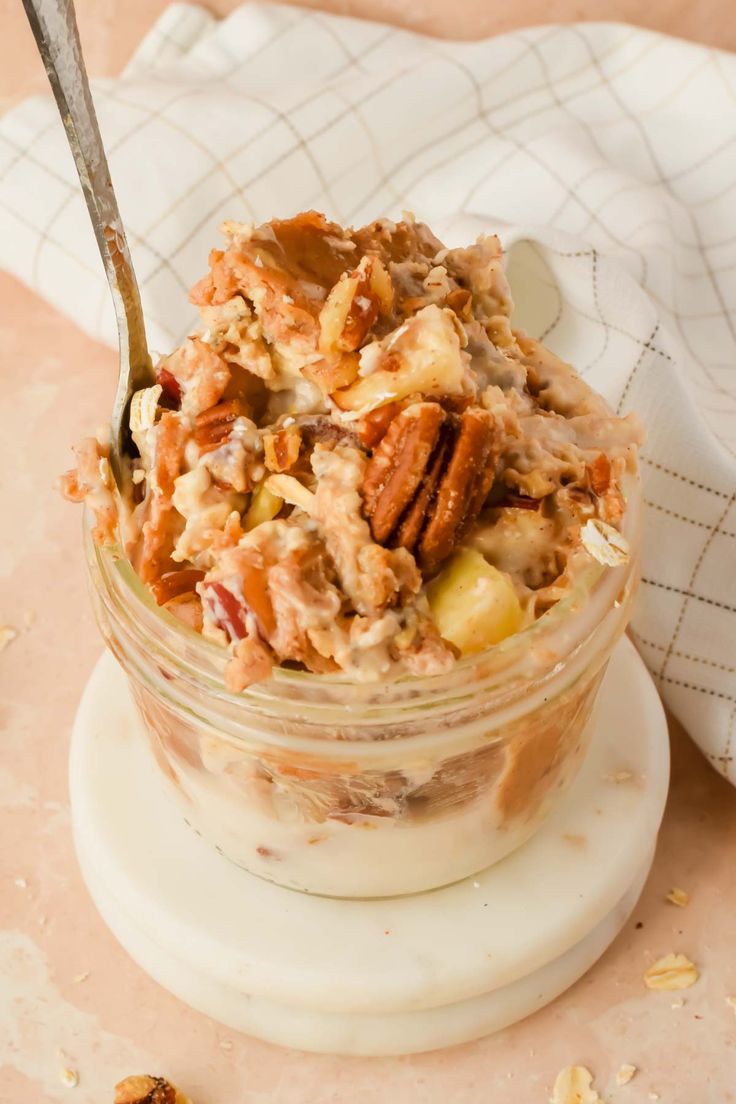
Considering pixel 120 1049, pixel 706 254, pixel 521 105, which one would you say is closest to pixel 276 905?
pixel 120 1049

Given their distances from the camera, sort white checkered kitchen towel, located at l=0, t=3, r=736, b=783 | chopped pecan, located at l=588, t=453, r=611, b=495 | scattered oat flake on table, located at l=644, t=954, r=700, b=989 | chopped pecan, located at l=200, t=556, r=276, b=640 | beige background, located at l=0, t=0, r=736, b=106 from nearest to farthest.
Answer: chopped pecan, located at l=200, t=556, r=276, b=640 → chopped pecan, located at l=588, t=453, r=611, b=495 → scattered oat flake on table, located at l=644, t=954, r=700, b=989 → white checkered kitchen towel, located at l=0, t=3, r=736, b=783 → beige background, located at l=0, t=0, r=736, b=106

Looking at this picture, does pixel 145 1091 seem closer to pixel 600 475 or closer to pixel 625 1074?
pixel 625 1074

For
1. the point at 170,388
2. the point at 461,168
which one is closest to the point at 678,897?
the point at 170,388

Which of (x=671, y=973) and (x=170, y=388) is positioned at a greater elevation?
(x=170, y=388)

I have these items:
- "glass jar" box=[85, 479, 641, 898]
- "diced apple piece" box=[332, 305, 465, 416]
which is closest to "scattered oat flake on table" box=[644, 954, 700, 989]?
"glass jar" box=[85, 479, 641, 898]

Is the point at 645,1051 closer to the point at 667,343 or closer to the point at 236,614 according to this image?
the point at 236,614

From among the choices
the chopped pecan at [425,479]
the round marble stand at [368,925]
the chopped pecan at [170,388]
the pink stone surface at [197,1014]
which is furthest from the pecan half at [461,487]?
the pink stone surface at [197,1014]

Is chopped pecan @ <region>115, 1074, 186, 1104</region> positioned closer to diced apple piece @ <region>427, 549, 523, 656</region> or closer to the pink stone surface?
the pink stone surface
